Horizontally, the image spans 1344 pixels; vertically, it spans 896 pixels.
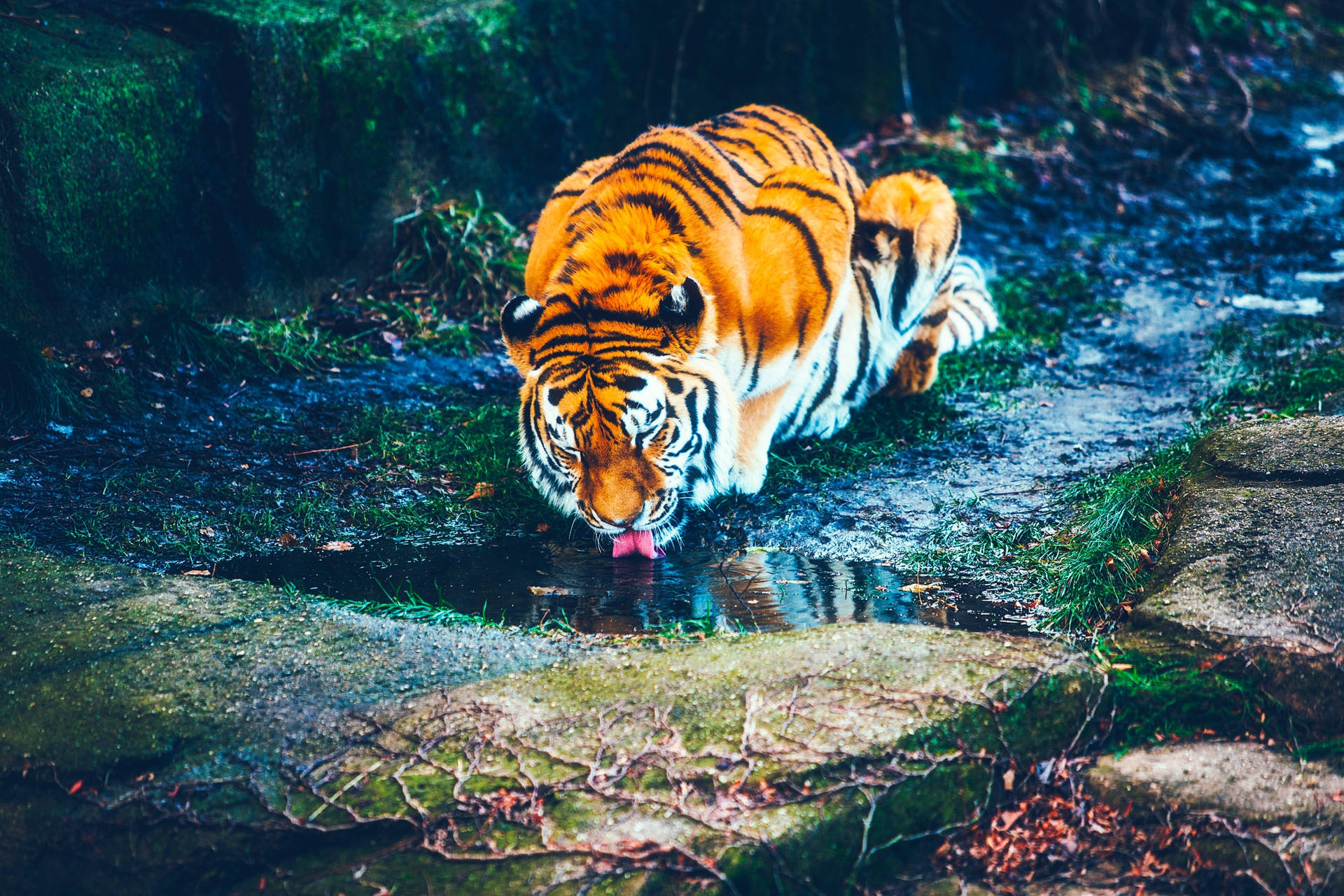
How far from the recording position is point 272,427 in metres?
5.21

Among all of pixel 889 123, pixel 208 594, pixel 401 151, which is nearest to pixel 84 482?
pixel 208 594

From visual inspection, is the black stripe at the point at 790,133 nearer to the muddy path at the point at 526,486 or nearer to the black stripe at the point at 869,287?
the black stripe at the point at 869,287

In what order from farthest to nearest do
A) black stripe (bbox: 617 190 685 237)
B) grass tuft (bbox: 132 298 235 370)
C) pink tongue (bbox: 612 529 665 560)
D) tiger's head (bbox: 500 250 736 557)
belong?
grass tuft (bbox: 132 298 235 370) < black stripe (bbox: 617 190 685 237) < pink tongue (bbox: 612 529 665 560) < tiger's head (bbox: 500 250 736 557)

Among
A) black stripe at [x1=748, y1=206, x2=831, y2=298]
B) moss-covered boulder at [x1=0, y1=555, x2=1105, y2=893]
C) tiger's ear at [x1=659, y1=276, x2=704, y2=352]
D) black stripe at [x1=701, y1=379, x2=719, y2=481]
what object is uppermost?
black stripe at [x1=748, y1=206, x2=831, y2=298]

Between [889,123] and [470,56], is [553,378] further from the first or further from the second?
[889,123]

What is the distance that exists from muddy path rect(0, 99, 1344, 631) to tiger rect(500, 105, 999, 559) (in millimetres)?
250

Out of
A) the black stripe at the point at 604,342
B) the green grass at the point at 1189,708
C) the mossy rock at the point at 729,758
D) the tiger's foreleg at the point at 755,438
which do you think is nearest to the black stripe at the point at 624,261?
the black stripe at the point at 604,342

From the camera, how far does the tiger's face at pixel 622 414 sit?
4.00 m

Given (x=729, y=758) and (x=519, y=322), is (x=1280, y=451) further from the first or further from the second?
(x=519, y=322)

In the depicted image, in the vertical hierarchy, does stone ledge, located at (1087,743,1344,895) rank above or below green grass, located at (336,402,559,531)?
below

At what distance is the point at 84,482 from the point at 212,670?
1.90m

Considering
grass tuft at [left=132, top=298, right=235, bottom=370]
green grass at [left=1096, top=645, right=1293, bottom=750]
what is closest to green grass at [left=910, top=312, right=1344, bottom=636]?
green grass at [left=1096, top=645, right=1293, bottom=750]

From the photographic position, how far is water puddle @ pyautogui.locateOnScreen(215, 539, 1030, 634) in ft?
12.0

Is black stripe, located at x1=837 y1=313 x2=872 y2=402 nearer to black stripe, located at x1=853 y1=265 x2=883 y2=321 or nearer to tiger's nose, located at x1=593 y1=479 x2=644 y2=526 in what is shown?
black stripe, located at x1=853 y1=265 x2=883 y2=321
